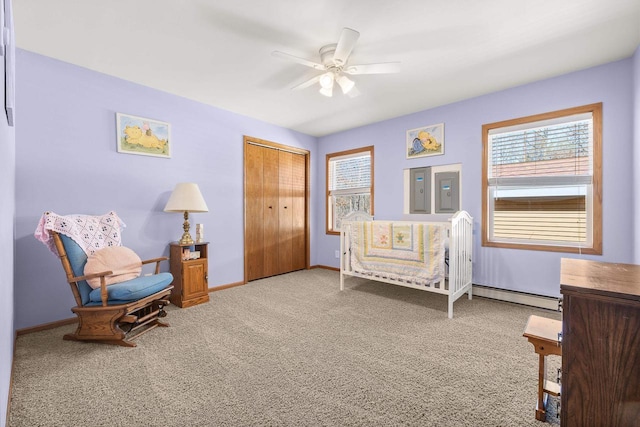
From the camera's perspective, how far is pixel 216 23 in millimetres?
1945

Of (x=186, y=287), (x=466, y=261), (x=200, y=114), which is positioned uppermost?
(x=200, y=114)

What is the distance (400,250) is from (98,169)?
3.10 meters

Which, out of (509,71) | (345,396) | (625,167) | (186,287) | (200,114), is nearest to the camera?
(345,396)

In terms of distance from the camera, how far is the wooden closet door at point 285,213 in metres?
4.37

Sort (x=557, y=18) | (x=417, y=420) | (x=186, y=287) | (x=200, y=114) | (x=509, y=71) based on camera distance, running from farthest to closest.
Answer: (x=200, y=114)
(x=186, y=287)
(x=509, y=71)
(x=557, y=18)
(x=417, y=420)

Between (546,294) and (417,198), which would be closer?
(546,294)

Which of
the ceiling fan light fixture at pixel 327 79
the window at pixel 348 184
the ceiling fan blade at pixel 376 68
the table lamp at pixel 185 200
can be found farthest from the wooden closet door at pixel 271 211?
the ceiling fan blade at pixel 376 68

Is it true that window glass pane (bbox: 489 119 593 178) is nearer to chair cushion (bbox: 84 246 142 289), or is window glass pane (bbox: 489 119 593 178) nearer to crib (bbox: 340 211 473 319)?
crib (bbox: 340 211 473 319)

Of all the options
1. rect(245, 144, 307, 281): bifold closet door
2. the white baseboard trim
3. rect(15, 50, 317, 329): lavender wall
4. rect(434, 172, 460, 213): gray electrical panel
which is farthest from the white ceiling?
the white baseboard trim

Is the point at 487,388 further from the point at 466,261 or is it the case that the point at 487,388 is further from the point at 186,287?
the point at 186,287

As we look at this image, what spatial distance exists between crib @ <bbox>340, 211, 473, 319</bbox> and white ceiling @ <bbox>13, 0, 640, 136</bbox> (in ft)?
4.74

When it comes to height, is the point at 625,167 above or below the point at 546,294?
above

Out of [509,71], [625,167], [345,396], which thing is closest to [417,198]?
[509,71]

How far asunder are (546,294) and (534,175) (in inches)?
48.0
